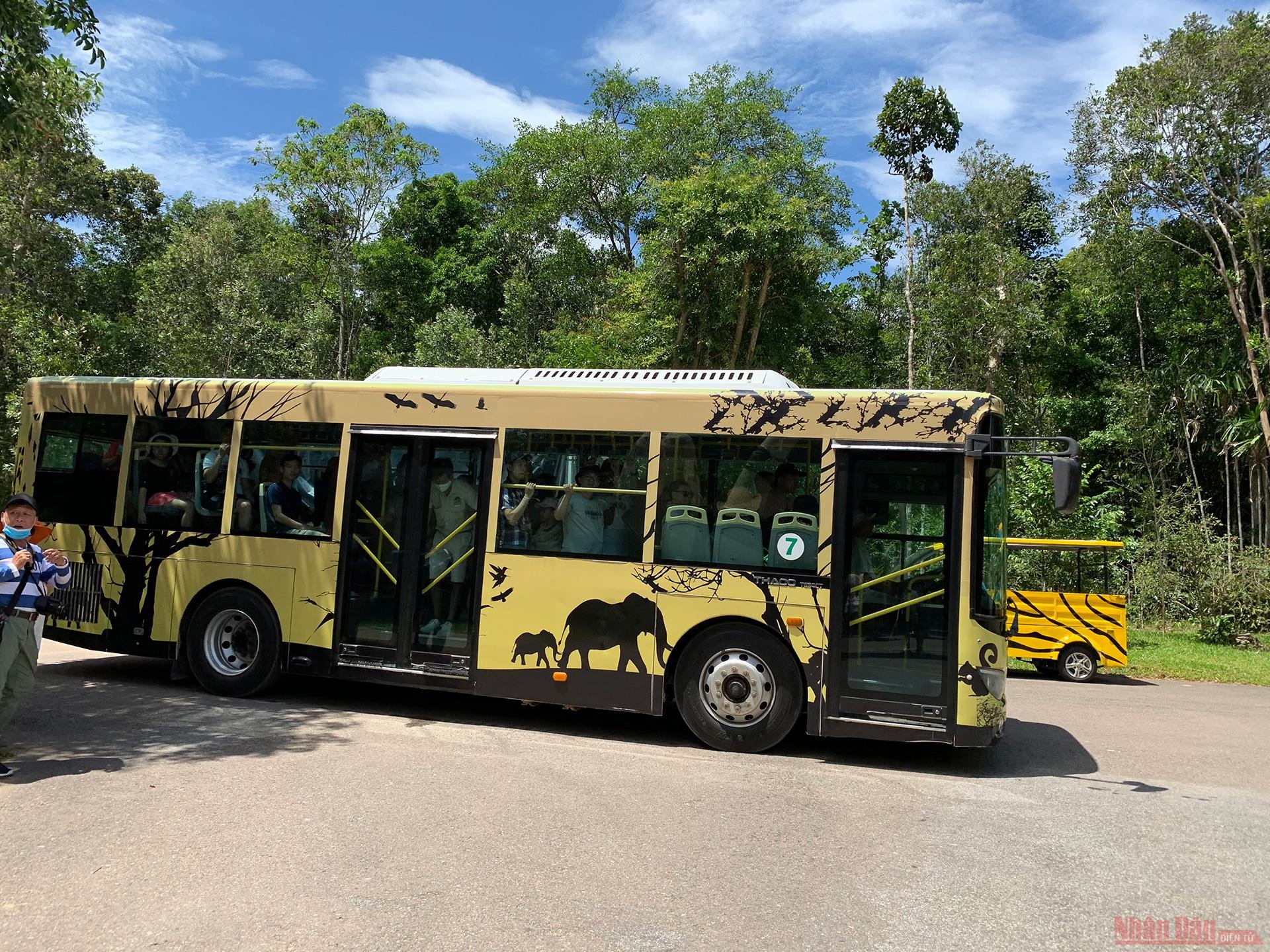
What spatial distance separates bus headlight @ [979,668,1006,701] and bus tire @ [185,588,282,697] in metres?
6.13

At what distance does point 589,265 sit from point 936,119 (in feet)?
43.0

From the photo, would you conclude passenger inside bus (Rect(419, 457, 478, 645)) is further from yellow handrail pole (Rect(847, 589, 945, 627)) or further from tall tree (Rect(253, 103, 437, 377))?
tall tree (Rect(253, 103, 437, 377))

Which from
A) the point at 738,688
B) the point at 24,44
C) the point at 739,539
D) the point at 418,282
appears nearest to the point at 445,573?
the point at 739,539

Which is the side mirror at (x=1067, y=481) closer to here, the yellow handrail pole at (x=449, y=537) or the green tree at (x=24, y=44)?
the yellow handrail pole at (x=449, y=537)

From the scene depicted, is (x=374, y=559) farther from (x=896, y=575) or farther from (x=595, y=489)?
(x=896, y=575)

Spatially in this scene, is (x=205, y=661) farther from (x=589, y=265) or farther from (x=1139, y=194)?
(x=589, y=265)

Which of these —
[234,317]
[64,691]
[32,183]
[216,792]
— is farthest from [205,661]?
[234,317]

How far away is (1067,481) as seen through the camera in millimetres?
6672

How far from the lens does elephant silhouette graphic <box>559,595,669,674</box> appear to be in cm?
768

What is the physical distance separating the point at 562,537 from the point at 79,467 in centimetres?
523

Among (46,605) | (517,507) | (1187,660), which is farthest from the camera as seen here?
(1187,660)

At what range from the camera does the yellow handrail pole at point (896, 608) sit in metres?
7.11

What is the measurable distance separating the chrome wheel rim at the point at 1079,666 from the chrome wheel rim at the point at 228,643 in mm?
11314

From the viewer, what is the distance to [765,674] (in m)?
7.46
